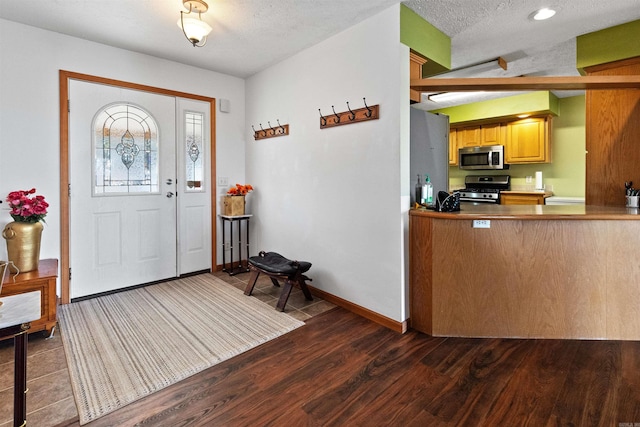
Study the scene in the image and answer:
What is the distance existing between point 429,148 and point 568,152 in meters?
3.60

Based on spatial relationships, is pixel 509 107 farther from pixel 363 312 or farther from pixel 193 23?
pixel 193 23

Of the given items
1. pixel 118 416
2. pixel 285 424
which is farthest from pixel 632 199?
pixel 118 416

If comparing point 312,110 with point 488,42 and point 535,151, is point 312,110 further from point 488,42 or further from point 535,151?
point 535,151

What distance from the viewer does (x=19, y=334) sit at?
107 cm

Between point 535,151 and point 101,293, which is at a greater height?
point 535,151

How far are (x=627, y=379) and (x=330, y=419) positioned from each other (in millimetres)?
1720

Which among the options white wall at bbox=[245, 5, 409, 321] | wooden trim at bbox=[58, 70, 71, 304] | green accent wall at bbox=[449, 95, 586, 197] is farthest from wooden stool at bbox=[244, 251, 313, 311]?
green accent wall at bbox=[449, 95, 586, 197]

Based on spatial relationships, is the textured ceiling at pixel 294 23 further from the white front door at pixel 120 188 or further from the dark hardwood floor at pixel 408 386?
the dark hardwood floor at pixel 408 386

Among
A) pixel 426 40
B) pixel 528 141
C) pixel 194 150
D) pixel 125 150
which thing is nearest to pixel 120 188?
pixel 125 150

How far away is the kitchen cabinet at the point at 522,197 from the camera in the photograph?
509 cm

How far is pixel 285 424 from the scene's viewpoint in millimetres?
1593

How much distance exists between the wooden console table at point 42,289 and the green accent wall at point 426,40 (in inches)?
A: 125

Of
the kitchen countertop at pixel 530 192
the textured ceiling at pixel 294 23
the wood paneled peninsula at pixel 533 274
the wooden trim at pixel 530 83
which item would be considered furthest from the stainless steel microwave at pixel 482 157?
the wood paneled peninsula at pixel 533 274

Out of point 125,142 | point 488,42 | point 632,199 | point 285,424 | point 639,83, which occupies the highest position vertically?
point 488,42
